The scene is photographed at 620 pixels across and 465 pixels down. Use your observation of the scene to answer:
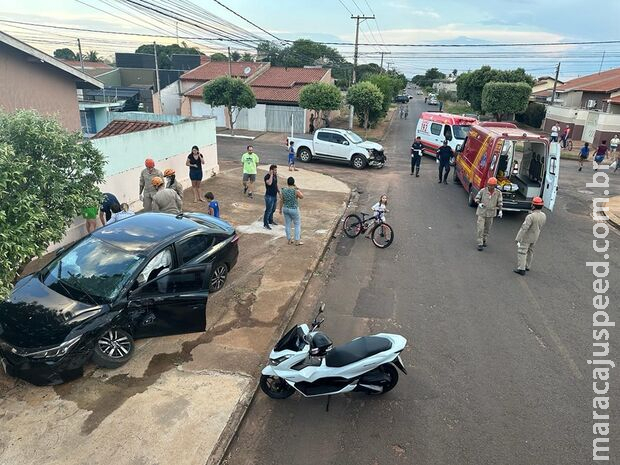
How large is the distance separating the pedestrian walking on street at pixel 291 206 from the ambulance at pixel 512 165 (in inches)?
226

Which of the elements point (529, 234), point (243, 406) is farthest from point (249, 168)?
point (243, 406)

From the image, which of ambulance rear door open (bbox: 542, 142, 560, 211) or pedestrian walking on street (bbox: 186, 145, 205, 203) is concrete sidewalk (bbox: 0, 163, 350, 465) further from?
ambulance rear door open (bbox: 542, 142, 560, 211)

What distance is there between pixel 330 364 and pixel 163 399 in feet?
6.57

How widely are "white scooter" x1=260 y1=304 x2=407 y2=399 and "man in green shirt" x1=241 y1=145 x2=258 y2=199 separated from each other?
358 inches

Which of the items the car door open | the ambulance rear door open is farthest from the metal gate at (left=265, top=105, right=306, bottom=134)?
the car door open

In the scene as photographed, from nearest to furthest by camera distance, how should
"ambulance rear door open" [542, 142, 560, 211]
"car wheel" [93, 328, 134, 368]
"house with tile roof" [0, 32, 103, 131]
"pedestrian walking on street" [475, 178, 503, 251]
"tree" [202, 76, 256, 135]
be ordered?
"car wheel" [93, 328, 134, 368] < "pedestrian walking on street" [475, 178, 503, 251] < "ambulance rear door open" [542, 142, 560, 211] < "house with tile roof" [0, 32, 103, 131] < "tree" [202, 76, 256, 135]

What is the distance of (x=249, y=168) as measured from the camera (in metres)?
13.4

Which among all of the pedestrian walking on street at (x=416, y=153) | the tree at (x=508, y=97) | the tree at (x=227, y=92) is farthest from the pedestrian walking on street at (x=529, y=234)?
the tree at (x=508, y=97)

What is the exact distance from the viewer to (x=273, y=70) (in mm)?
36500

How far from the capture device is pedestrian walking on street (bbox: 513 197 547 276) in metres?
8.17

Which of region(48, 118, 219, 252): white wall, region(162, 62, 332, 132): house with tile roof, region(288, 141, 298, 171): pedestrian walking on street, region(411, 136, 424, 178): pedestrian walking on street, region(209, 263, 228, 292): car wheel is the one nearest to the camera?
region(209, 263, 228, 292): car wheel

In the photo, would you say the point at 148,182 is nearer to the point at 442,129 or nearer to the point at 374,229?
the point at 374,229

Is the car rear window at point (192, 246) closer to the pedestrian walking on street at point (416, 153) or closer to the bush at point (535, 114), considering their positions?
the pedestrian walking on street at point (416, 153)

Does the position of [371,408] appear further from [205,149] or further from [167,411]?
[205,149]
